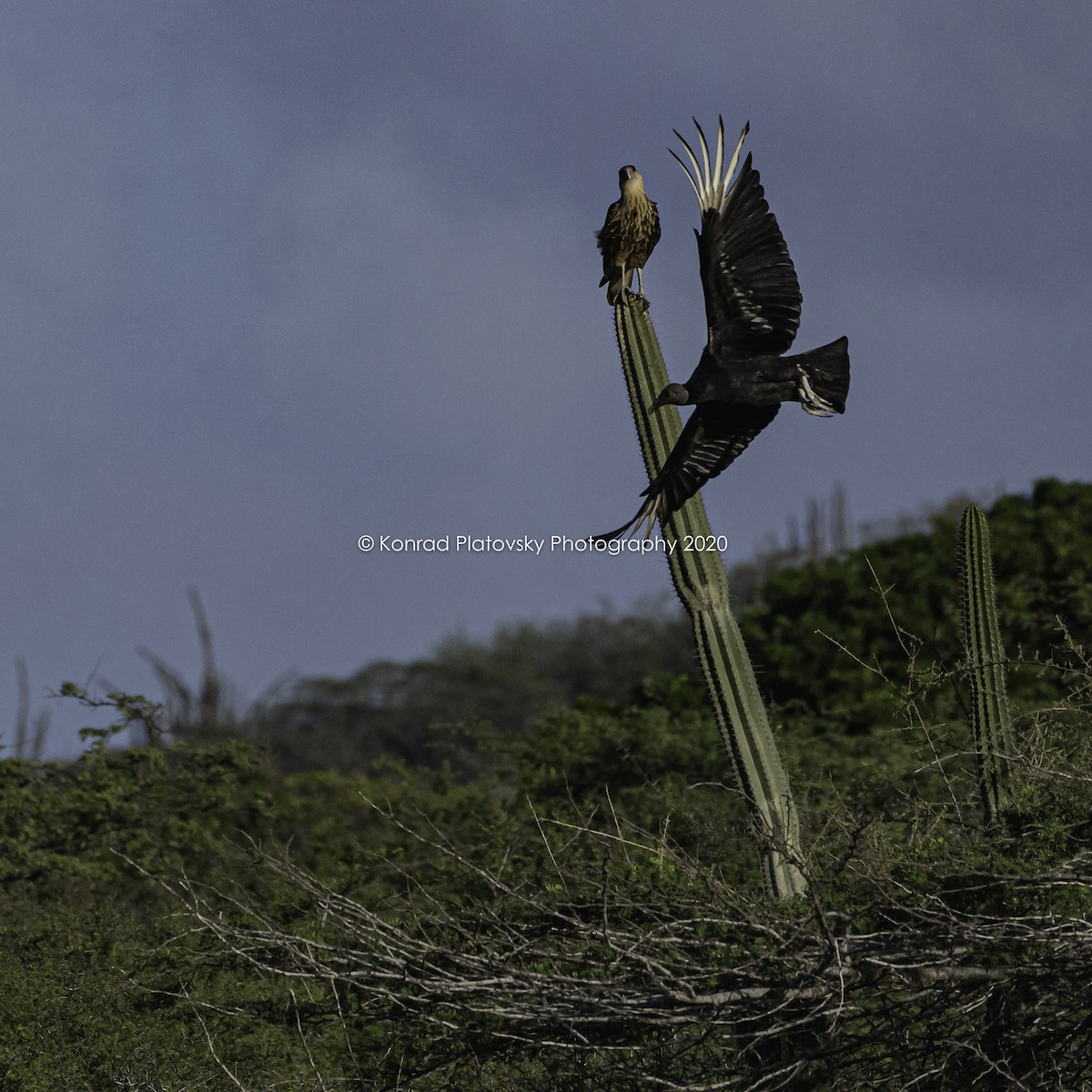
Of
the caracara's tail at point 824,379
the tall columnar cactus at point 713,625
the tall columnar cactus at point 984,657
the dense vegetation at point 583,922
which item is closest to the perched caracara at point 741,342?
the caracara's tail at point 824,379

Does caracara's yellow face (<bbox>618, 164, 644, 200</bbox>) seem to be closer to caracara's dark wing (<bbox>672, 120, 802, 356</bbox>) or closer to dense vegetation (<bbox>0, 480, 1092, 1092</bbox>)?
caracara's dark wing (<bbox>672, 120, 802, 356</bbox>)

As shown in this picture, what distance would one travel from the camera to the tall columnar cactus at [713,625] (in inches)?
222

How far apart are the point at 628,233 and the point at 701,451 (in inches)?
39.3

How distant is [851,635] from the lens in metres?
14.8


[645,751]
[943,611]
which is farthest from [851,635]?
[645,751]

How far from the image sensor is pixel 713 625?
5.95 m

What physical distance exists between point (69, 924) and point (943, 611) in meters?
9.99

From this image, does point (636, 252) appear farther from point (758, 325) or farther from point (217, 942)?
point (217, 942)

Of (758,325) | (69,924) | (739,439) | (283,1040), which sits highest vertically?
(758,325)

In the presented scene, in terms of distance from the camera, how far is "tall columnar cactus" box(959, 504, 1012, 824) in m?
6.04

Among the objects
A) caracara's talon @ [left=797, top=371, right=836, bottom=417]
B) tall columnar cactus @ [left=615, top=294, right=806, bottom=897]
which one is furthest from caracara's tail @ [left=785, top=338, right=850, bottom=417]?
tall columnar cactus @ [left=615, top=294, right=806, bottom=897]

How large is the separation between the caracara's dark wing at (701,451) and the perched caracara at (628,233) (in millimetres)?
816

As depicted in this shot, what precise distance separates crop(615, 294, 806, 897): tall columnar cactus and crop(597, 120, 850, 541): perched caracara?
346 millimetres

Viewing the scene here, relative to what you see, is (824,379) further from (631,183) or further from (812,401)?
(631,183)
